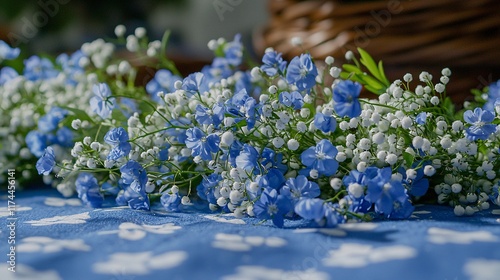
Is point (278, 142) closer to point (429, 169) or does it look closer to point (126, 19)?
point (429, 169)

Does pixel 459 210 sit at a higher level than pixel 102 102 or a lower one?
lower

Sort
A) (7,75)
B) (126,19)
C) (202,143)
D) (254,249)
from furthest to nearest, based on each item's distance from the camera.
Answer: (126,19), (7,75), (202,143), (254,249)

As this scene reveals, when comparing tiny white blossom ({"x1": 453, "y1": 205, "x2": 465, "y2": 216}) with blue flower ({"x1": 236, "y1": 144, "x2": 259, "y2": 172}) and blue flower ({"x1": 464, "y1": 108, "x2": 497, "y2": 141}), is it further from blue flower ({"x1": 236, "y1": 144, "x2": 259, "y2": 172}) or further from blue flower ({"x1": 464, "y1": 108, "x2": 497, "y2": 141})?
blue flower ({"x1": 236, "y1": 144, "x2": 259, "y2": 172})

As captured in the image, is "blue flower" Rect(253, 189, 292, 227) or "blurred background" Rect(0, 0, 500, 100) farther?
"blurred background" Rect(0, 0, 500, 100)

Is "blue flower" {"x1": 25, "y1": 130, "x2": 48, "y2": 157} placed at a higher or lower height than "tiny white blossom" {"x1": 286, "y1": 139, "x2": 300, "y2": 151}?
higher

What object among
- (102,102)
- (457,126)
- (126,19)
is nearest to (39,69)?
(102,102)

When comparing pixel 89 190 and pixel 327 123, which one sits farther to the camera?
pixel 89 190

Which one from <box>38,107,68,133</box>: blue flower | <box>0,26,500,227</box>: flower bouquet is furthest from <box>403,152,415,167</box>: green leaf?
<box>38,107,68,133</box>: blue flower

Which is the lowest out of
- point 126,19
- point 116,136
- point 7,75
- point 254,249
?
point 254,249
